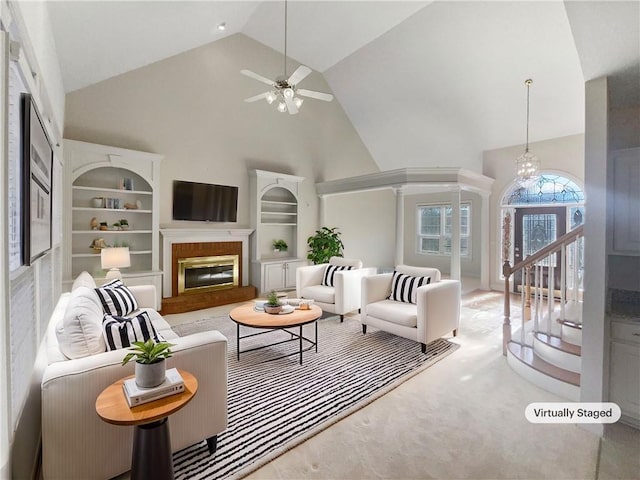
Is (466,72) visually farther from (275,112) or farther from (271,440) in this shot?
→ (271,440)

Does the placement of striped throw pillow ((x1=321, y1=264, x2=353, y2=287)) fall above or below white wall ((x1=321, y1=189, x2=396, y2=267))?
below

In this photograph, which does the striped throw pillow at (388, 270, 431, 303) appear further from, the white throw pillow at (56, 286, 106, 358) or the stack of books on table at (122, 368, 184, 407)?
the white throw pillow at (56, 286, 106, 358)

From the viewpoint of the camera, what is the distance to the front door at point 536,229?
19.9ft

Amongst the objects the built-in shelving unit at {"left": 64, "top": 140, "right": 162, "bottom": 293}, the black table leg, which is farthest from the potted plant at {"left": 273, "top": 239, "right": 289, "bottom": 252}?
the black table leg

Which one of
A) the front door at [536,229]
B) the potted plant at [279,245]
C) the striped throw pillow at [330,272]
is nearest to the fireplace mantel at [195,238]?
the potted plant at [279,245]

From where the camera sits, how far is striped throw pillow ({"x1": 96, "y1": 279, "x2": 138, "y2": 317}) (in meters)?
2.94

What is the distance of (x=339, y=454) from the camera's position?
196 centimetres

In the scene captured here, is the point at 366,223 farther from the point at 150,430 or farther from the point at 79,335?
the point at 150,430

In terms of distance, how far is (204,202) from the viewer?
5613mm

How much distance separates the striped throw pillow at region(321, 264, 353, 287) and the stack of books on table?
3518 millimetres

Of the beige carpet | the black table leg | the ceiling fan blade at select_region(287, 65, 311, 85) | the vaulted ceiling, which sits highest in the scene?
the vaulted ceiling

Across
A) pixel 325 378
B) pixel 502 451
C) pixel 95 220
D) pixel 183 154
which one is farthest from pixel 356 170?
pixel 502 451

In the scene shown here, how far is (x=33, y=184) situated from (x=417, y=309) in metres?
3.24

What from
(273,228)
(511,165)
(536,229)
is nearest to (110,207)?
(273,228)
